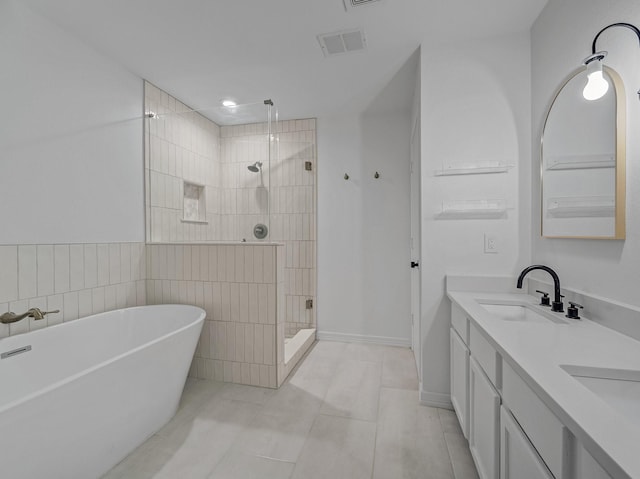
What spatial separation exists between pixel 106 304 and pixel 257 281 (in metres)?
1.14

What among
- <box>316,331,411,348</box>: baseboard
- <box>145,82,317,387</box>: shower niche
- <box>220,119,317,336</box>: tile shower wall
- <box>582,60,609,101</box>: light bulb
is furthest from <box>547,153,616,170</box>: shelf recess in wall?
<box>316,331,411,348</box>: baseboard

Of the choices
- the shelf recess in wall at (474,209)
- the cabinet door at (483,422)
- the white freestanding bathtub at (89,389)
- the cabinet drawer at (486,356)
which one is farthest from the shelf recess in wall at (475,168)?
the white freestanding bathtub at (89,389)

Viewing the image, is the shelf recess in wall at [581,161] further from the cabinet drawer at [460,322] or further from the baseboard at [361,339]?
the baseboard at [361,339]

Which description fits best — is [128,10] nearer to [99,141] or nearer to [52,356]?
[99,141]

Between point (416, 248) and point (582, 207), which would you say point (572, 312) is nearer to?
point (582, 207)

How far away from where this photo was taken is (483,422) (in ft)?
4.12

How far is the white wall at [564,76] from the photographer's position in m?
1.15

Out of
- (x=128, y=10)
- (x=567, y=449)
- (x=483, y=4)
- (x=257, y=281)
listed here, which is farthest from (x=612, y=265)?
(x=128, y=10)

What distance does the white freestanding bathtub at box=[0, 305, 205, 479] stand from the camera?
1065 millimetres

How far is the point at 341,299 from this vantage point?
3.30 metres

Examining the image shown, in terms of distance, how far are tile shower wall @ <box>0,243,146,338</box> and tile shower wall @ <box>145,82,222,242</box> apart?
356 millimetres

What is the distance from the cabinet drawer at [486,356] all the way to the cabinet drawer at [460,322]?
0.22ft

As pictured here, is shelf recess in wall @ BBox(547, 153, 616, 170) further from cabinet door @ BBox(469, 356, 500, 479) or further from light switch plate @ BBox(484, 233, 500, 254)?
cabinet door @ BBox(469, 356, 500, 479)

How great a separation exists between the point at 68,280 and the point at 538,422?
257 cm
